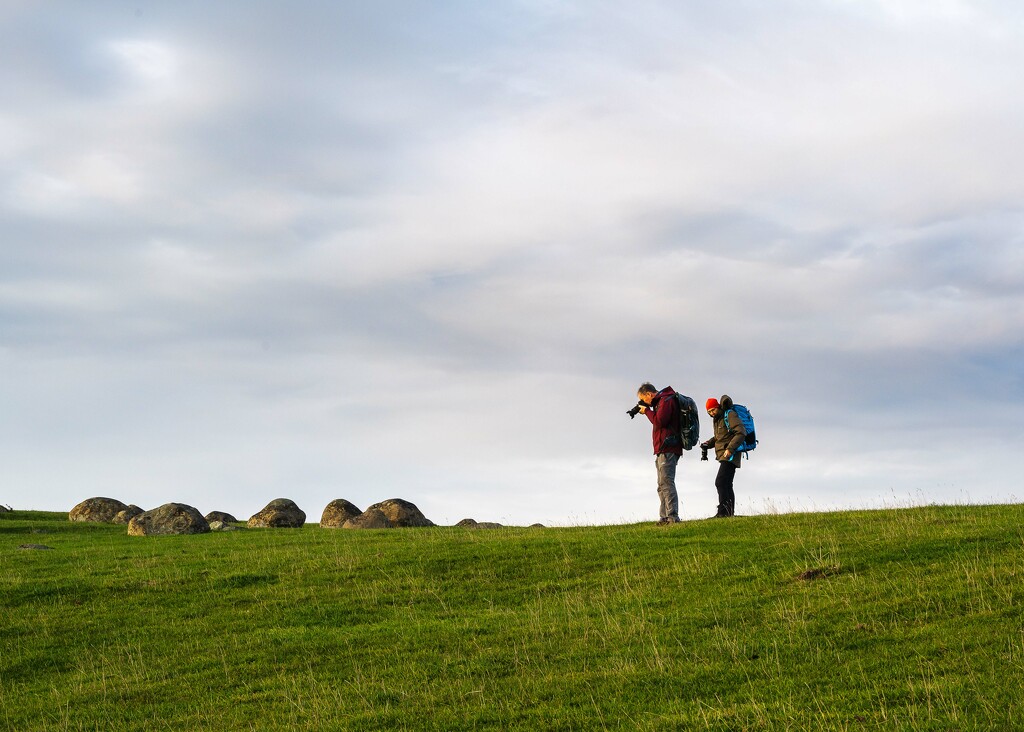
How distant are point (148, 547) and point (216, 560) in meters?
8.83

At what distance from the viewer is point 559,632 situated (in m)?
18.1

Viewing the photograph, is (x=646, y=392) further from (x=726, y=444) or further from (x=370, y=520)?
(x=370, y=520)

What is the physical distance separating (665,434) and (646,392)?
1410 mm

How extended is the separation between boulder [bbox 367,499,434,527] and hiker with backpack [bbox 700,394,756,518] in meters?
23.0

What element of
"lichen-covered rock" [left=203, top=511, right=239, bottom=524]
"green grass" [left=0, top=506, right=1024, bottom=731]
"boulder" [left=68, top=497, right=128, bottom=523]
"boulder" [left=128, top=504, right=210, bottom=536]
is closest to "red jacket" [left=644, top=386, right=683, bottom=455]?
"green grass" [left=0, top=506, right=1024, bottom=731]

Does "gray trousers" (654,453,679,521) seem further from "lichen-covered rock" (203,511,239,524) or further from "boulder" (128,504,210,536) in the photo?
"lichen-covered rock" (203,511,239,524)

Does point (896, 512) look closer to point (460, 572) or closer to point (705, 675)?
point (460, 572)

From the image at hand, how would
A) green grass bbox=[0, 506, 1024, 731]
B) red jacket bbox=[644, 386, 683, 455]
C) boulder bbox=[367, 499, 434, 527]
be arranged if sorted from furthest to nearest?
boulder bbox=[367, 499, 434, 527], red jacket bbox=[644, 386, 683, 455], green grass bbox=[0, 506, 1024, 731]

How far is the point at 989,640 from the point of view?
594 inches

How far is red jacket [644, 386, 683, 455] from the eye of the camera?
28.3 m

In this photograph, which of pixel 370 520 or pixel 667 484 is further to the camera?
pixel 370 520

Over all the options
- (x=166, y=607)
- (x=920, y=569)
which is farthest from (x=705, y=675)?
(x=166, y=607)

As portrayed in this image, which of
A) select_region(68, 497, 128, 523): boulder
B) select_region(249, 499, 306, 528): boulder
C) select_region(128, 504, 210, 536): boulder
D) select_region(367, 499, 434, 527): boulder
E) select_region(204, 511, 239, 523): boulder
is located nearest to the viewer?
select_region(128, 504, 210, 536): boulder

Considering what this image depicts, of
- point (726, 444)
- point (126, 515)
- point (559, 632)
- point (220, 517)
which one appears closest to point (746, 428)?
point (726, 444)
